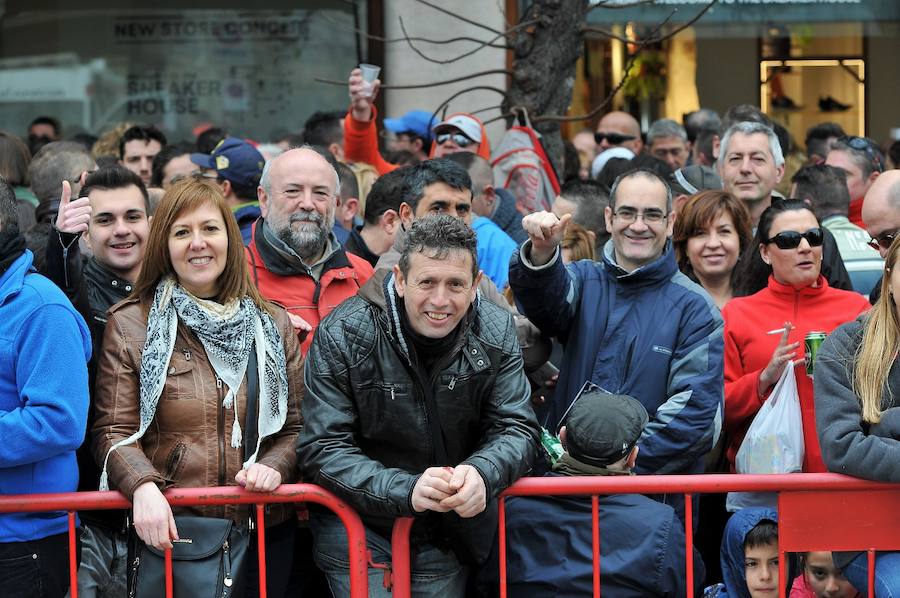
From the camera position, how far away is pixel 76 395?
402 cm

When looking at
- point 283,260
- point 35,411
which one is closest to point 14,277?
point 35,411

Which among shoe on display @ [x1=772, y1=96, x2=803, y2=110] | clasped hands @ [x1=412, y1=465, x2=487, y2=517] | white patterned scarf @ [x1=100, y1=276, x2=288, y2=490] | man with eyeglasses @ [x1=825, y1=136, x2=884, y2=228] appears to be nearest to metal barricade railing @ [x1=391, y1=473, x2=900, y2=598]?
clasped hands @ [x1=412, y1=465, x2=487, y2=517]

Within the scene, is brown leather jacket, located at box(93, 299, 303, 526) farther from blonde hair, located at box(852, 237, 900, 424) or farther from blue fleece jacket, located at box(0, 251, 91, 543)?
blonde hair, located at box(852, 237, 900, 424)

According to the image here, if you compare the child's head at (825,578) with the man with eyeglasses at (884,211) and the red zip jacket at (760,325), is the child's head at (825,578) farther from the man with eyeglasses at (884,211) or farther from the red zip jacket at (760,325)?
the man with eyeglasses at (884,211)

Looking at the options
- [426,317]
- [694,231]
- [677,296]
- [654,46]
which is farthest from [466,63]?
[426,317]

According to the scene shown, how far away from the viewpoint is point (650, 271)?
4.93 metres

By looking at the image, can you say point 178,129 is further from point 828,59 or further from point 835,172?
point 835,172

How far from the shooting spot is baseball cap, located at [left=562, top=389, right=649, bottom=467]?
4.19 meters

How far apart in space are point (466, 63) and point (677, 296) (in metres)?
6.06

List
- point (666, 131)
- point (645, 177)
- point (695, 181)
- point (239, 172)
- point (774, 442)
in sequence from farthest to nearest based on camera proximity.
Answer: point (666, 131) < point (695, 181) < point (239, 172) < point (645, 177) < point (774, 442)

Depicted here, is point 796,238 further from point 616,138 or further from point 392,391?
point 616,138

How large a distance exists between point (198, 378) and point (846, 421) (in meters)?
2.16

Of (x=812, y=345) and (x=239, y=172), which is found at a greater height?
(x=239, y=172)

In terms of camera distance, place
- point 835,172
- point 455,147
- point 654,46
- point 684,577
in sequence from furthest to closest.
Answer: point 654,46 → point 455,147 → point 835,172 → point 684,577
